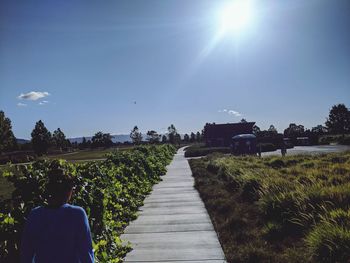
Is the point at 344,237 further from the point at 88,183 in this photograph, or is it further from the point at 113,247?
the point at 88,183

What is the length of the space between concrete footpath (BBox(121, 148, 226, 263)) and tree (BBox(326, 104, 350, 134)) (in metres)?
85.3

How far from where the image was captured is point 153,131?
10075 cm

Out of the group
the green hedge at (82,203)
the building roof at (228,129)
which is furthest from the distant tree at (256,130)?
the green hedge at (82,203)

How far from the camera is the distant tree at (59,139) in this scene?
324ft

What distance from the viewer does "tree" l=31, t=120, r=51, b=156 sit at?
7256 centimetres

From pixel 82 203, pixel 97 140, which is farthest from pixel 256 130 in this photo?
pixel 82 203

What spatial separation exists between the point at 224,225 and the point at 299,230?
5.28 feet

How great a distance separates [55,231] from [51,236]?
58 mm

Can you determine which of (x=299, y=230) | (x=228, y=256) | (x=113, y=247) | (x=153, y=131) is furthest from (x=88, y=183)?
(x=153, y=131)

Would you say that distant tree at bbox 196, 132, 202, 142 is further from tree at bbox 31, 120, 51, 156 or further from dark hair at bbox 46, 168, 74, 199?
dark hair at bbox 46, 168, 74, 199

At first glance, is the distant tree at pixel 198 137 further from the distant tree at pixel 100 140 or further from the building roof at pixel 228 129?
the building roof at pixel 228 129

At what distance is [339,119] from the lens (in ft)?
270

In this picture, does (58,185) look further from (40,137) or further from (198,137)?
(198,137)

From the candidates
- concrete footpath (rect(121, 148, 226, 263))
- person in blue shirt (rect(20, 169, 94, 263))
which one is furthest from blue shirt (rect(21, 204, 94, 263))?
concrete footpath (rect(121, 148, 226, 263))
